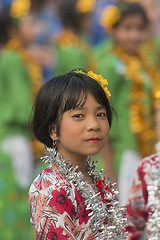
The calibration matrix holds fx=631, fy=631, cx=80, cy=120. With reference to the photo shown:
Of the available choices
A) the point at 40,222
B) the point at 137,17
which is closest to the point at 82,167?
the point at 40,222

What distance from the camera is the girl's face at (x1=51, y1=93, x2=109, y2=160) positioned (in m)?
2.54

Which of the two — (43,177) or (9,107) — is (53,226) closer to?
(43,177)

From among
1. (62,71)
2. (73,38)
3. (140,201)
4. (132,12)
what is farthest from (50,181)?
(73,38)

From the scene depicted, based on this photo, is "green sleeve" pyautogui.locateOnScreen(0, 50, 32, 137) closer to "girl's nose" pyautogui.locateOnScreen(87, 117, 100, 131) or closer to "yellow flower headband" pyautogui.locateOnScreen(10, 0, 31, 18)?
"yellow flower headband" pyautogui.locateOnScreen(10, 0, 31, 18)

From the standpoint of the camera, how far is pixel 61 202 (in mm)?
2426

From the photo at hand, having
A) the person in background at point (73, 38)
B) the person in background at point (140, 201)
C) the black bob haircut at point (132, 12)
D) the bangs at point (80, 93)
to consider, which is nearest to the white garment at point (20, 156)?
the person in background at point (73, 38)

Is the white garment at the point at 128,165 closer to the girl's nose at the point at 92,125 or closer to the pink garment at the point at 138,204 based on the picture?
the pink garment at the point at 138,204

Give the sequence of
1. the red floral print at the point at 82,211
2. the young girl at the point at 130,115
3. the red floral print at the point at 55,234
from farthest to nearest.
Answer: the young girl at the point at 130,115
the red floral print at the point at 82,211
the red floral print at the point at 55,234

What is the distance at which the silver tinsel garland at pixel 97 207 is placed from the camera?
99.3 inches

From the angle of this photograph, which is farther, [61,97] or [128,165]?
[128,165]

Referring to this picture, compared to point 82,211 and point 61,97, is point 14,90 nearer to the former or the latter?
point 61,97

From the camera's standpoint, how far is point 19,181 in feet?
18.0

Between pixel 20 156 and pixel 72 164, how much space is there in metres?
2.86

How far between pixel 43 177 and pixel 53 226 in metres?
0.21
